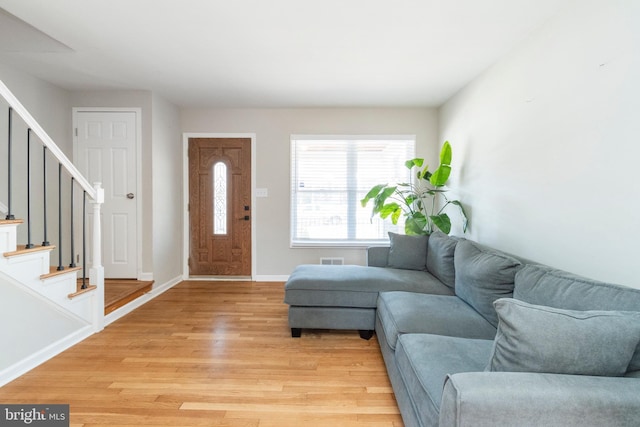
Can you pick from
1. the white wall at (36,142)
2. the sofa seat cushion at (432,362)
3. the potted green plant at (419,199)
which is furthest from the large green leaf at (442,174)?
the white wall at (36,142)

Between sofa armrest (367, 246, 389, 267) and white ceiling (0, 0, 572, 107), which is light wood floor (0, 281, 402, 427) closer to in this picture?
sofa armrest (367, 246, 389, 267)

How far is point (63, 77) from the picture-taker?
321 centimetres

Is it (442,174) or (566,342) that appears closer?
(566,342)

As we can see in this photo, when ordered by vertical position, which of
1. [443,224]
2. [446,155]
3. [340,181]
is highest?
[446,155]

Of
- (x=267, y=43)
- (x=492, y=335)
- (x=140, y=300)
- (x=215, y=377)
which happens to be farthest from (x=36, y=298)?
(x=492, y=335)

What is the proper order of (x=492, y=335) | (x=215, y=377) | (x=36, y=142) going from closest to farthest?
(x=492, y=335)
(x=215, y=377)
(x=36, y=142)

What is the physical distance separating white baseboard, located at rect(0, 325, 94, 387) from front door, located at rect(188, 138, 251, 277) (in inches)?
70.6

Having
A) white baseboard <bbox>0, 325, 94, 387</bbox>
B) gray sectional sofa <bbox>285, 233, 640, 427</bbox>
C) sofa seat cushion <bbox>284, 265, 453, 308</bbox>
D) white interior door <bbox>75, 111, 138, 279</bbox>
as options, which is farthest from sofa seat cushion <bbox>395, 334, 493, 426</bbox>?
white interior door <bbox>75, 111, 138, 279</bbox>

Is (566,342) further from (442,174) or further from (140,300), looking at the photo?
(140,300)

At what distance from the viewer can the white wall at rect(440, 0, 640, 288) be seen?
4.93ft

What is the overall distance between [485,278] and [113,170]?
404cm

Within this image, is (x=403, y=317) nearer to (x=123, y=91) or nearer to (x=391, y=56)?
(x=391, y=56)

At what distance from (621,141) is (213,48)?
2.81 metres

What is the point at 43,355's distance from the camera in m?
2.16
